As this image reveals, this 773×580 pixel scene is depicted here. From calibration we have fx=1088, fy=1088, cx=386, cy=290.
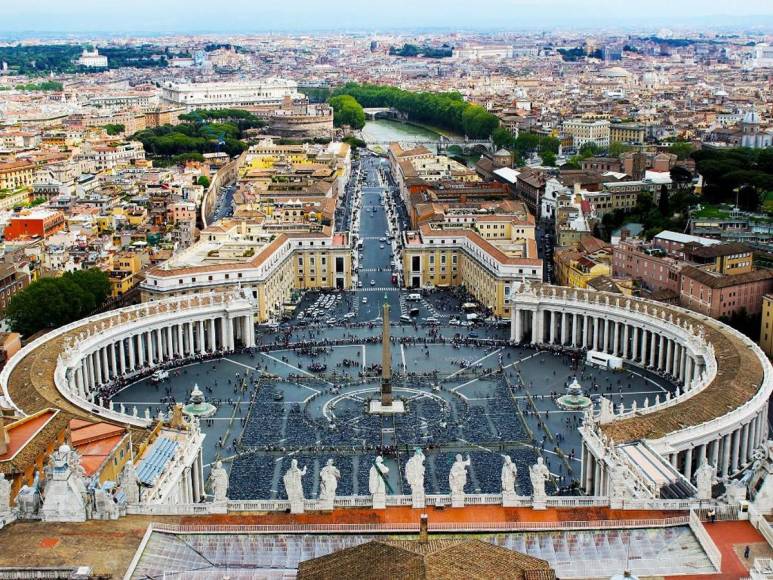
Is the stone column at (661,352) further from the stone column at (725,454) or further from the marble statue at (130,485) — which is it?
the marble statue at (130,485)

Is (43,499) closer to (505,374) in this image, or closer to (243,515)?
(243,515)

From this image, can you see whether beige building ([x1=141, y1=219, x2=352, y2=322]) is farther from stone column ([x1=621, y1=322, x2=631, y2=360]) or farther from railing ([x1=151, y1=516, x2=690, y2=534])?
railing ([x1=151, y1=516, x2=690, y2=534])

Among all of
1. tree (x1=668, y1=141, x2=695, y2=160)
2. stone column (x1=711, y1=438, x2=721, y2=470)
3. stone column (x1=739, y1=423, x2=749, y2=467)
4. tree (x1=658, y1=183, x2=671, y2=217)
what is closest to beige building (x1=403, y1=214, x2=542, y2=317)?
tree (x1=658, y1=183, x2=671, y2=217)

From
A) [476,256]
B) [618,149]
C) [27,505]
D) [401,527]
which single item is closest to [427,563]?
[401,527]

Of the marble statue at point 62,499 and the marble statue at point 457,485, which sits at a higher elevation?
the marble statue at point 62,499

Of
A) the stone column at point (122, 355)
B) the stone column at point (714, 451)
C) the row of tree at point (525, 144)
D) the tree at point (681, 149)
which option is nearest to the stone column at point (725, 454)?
the stone column at point (714, 451)
